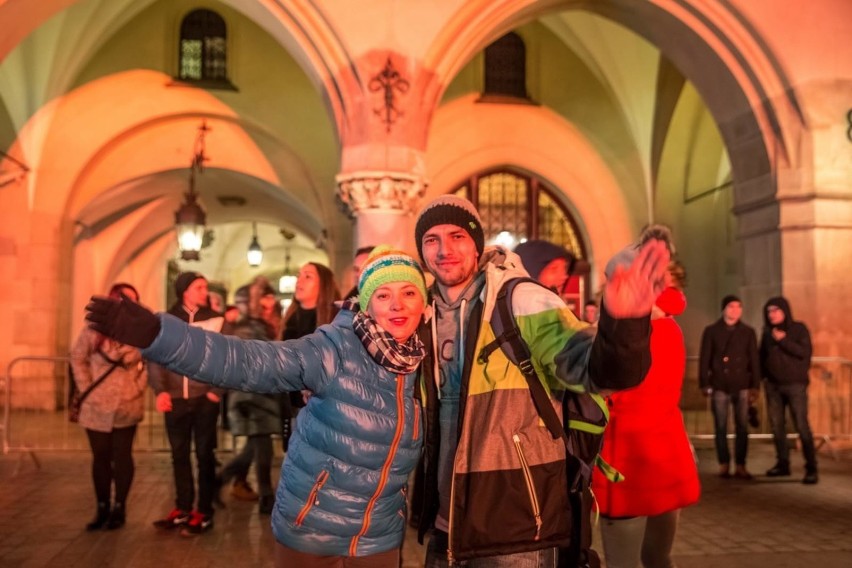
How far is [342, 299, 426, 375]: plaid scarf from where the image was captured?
2.55 metres

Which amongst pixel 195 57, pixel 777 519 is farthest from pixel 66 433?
pixel 777 519

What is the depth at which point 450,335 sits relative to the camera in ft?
8.79

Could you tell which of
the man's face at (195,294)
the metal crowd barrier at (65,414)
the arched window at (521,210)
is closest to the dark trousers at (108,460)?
the man's face at (195,294)

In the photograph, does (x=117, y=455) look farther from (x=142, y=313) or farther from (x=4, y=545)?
(x=142, y=313)

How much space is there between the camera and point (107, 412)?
5844mm

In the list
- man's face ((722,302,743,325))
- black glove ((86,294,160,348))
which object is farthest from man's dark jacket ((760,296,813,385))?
black glove ((86,294,160,348))

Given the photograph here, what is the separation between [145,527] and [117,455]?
1.84ft

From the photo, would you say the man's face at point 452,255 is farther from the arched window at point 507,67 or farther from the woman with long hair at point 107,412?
the arched window at point 507,67

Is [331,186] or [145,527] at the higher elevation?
[331,186]

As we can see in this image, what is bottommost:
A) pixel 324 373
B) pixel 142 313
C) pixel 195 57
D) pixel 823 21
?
pixel 324 373

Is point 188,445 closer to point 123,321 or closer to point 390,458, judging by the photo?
point 390,458

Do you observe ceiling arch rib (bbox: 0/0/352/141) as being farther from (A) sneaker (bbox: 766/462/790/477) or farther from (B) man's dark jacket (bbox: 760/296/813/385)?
(A) sneaker (bbox: 766/462/790/477)

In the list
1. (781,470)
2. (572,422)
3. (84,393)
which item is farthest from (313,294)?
(781,470)

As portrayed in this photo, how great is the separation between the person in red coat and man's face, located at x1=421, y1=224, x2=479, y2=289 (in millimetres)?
1097
